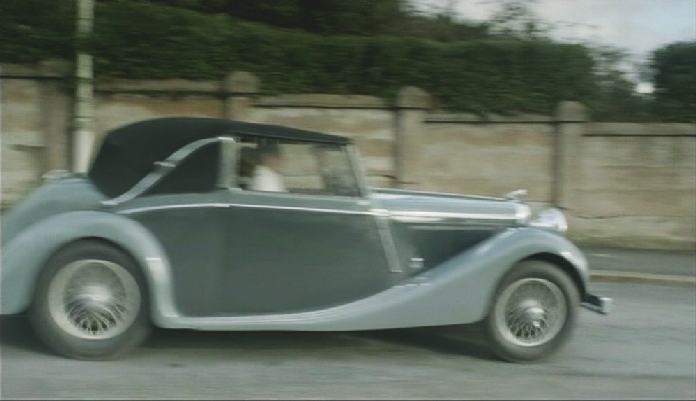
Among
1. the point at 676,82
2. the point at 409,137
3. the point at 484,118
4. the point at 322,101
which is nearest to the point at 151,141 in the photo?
the point at 322,101

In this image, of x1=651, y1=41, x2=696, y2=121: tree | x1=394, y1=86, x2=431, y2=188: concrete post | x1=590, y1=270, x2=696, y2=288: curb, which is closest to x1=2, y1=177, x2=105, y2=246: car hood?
x1=590, y1=270, x2=696, y2=288: curb

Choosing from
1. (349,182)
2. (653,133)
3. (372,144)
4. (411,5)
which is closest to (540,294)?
(349,182)

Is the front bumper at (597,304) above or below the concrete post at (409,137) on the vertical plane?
below

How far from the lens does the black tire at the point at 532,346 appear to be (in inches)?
213

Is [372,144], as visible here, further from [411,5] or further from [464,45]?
[411,5]

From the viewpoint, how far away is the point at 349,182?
5.57m

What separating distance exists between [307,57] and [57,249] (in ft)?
22.2

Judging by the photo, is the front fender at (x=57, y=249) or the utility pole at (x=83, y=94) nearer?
the front fender at (x=57, y=249)

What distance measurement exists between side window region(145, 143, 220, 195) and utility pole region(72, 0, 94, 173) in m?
5.55

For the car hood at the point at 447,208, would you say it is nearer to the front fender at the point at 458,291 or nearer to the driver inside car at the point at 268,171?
the front fender at the point at 458,291

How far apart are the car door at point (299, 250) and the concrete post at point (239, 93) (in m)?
5.71

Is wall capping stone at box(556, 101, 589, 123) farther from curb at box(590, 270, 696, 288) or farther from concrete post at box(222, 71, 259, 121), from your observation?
concrete post at box(222, 71, 259, 121)

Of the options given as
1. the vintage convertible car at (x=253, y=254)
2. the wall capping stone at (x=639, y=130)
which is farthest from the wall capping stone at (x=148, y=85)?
the wall capping stone at (x=639, y=130)

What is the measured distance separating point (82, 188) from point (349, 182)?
1.86 metres
